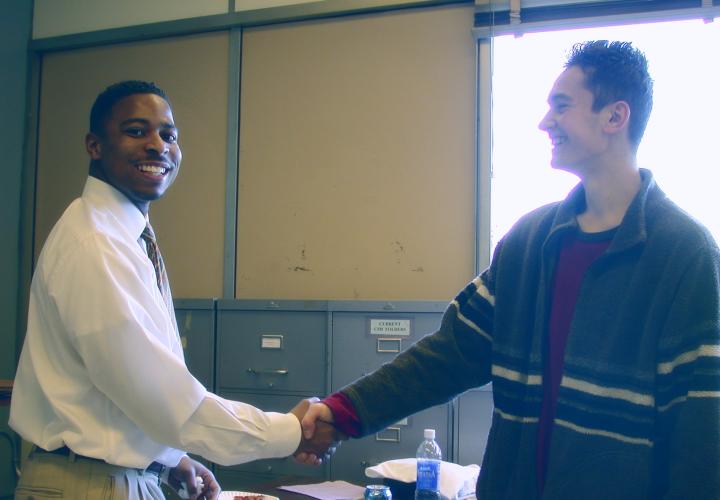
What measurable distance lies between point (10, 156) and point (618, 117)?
3.66 meters

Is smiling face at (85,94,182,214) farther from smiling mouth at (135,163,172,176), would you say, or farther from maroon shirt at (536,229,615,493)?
maroon shirt at (536,229,615,493)

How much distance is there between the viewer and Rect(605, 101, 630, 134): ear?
163cm

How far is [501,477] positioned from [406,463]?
A: 916mm

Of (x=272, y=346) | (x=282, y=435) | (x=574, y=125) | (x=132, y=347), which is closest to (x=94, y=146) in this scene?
(x=132, y=347)

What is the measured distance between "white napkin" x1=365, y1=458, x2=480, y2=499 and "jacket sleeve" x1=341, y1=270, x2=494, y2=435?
0.41m

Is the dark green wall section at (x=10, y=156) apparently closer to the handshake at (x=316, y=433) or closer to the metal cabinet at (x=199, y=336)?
the metal cabinet at (x=199, y=336)

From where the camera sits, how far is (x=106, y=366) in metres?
1.59

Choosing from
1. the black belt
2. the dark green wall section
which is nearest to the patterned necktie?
the black belt

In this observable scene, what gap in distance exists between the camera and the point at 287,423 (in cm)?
198

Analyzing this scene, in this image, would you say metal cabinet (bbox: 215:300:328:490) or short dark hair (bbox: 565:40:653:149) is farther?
metal cabinet (bbox: 215:300:328:490)

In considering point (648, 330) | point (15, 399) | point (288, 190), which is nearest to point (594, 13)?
point (288, 190)

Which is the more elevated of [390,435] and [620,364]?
[620,364]

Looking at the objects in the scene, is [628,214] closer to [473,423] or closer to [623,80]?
[623,80]

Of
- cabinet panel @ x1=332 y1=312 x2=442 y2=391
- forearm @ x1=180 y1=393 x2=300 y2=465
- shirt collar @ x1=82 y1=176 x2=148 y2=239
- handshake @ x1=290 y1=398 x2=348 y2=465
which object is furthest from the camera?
cabinet panel @ x1=332 y1=312 x2=442 y2=391
